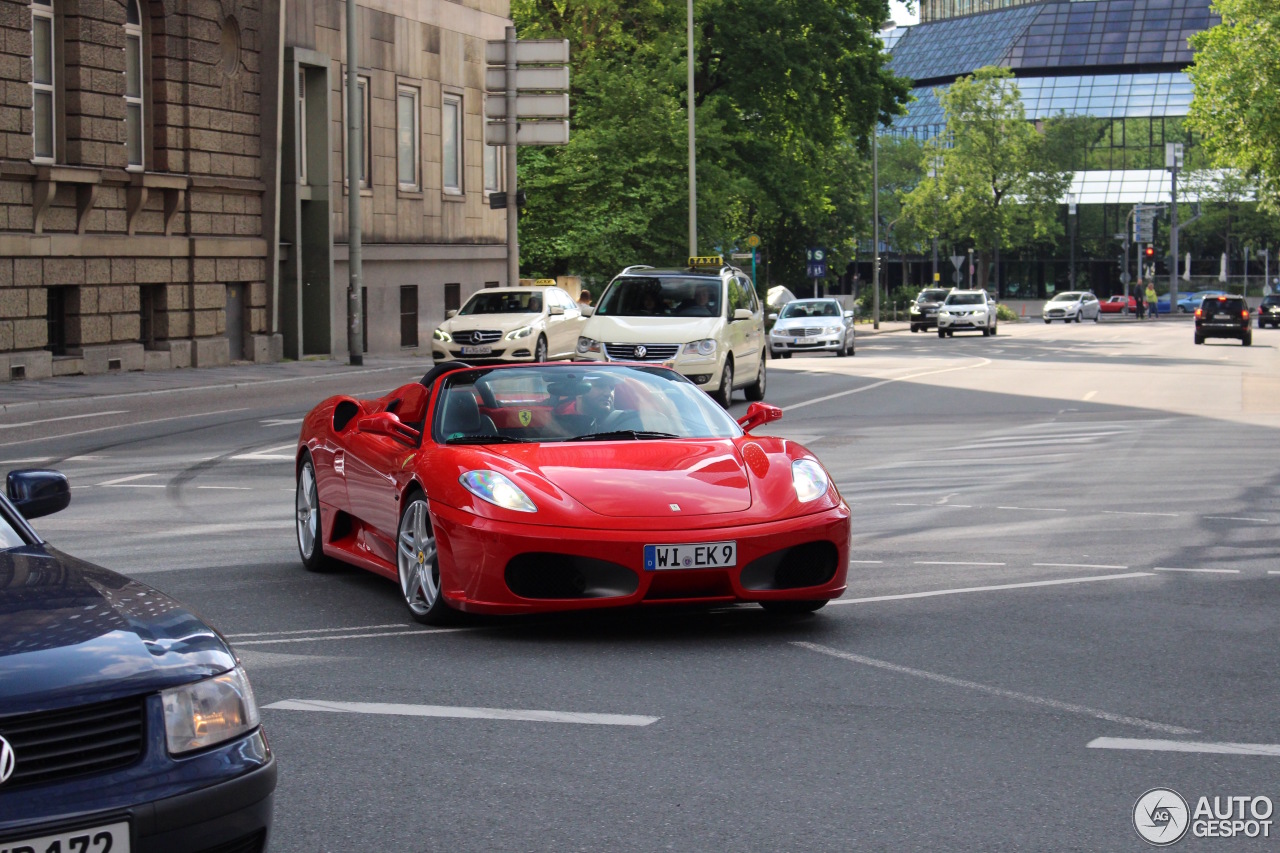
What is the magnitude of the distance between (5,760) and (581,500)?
4.28m

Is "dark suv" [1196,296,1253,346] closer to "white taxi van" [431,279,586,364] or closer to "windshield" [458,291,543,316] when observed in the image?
"white taxi van" [431,279,586,364]

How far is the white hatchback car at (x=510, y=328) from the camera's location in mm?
33500

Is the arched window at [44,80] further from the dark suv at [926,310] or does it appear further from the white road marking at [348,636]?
the dark suv at [926,310]

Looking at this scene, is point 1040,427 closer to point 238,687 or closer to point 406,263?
point 238,687

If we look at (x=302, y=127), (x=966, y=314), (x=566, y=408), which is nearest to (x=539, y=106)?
(x=302, y=127)

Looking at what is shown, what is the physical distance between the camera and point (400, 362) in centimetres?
3775

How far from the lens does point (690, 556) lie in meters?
7.62

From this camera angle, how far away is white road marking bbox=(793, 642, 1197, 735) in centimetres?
614

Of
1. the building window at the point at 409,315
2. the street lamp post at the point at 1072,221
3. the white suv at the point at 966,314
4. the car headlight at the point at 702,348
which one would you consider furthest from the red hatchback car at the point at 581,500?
the street lamp post at the point at 1072,221

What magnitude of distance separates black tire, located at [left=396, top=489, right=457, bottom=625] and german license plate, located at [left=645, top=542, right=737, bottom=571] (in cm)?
100

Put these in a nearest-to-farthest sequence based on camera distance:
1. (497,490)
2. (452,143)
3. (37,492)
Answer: (37,492) < (497,490) < (452,143)

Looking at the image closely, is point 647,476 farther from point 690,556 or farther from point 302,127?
point 302,127

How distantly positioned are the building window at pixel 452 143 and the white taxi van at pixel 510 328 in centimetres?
1129

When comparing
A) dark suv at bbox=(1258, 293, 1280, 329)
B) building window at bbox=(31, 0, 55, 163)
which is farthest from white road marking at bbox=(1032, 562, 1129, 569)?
dark suv at bbox=(1258, 293, 1280, 329)
